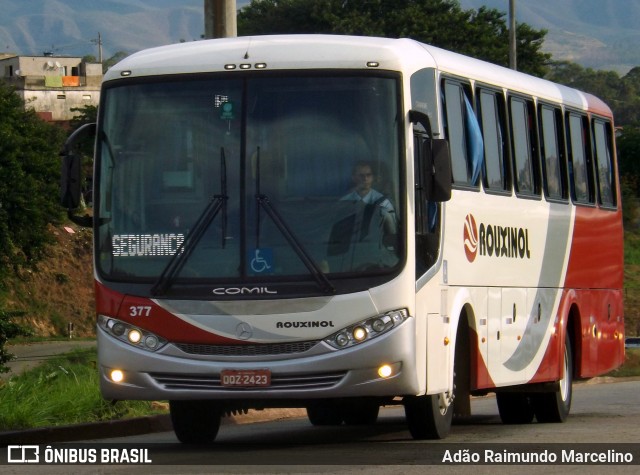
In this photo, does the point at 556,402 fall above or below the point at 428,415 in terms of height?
below

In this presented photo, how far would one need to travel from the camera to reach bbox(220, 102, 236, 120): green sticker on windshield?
12.0 m

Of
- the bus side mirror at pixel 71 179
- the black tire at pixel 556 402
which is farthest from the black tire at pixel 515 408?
the bus side mirror at pixel 71 179

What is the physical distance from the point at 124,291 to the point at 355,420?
479 cm

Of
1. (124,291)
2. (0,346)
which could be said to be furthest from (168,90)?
(0,346)

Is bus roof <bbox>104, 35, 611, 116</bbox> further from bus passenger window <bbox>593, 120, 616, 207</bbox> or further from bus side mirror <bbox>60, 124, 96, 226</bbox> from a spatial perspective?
bus passenger window <bbox>593, 120, 616, 207</bbox>

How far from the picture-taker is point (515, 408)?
16797 millimetres

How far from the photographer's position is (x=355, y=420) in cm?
1603

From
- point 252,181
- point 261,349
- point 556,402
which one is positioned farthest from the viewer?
point 556,402

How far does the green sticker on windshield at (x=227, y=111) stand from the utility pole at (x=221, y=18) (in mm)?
4834

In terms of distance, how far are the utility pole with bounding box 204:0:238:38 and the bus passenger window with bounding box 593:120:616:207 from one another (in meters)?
4.56

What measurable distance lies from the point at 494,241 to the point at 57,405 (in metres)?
4.39

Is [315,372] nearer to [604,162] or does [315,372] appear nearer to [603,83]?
[604,162]

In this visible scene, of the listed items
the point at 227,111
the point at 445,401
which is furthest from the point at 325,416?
the point at 227,111

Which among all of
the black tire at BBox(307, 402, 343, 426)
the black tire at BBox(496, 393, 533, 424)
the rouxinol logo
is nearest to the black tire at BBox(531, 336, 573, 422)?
the black tire at BBox(496, 393, 533, 424)
